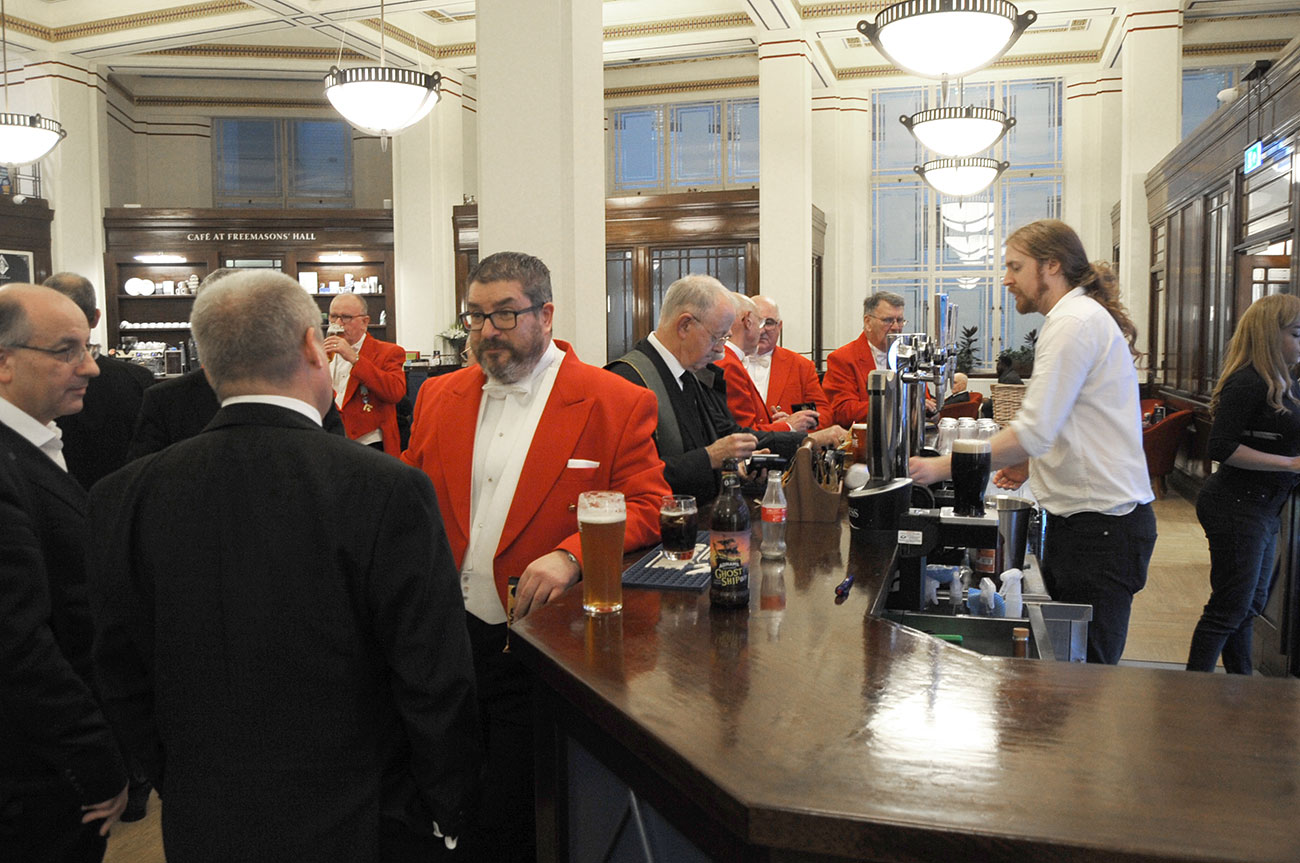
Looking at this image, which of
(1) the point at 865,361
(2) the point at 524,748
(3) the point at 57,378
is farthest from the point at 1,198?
(2) the point at 524,748

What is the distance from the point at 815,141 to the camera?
1288 cm

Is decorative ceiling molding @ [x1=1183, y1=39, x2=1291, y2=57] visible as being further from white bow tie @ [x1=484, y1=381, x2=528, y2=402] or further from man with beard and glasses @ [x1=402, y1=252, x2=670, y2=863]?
white bow tie @ [x1=484, y1=381, x2=528, y2=402]

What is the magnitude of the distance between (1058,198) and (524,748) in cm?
1299

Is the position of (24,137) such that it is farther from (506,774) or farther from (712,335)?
(506,774)

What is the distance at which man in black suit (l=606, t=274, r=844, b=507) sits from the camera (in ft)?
10.3

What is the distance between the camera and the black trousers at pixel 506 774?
2.26 m

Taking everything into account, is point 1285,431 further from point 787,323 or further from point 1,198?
point 1,198

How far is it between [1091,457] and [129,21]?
11.7 m

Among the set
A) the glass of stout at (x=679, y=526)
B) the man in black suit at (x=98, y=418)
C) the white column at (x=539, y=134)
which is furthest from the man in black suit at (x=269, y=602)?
the white column at (x=539, y=134)

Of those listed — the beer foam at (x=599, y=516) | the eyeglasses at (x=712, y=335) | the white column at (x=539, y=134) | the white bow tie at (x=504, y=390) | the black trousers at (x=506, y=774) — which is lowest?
the black trousers at (x=506, y=774)

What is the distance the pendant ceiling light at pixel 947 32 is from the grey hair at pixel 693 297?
309 cm

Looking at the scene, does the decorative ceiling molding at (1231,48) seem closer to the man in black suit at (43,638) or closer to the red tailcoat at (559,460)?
the red tailcoat at (559,460)

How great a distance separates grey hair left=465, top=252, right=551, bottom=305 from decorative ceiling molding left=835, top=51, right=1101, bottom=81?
11.4 m

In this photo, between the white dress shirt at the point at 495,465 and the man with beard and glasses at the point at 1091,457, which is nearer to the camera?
the white dress shirt at the point at 495,465
